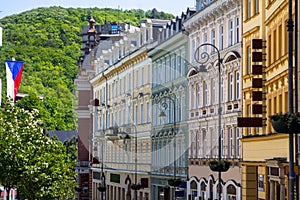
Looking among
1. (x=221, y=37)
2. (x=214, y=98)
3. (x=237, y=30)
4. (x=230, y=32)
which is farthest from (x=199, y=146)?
(x=237, y=30)

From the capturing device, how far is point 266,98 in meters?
37.9

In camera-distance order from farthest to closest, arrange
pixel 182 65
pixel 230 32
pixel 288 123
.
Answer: pixel 182 65 → pixel 230 32 → pixel 288 123

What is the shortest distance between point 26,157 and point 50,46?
72.9 meters

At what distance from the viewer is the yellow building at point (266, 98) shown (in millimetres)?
32719

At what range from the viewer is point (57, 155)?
62.3 meters

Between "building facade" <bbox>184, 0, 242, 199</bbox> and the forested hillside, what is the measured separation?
65.0 m

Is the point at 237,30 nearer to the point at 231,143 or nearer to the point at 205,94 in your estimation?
the point at 231,143

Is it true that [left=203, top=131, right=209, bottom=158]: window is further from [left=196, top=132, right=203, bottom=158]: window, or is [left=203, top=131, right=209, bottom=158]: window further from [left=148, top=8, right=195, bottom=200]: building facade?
[left=148, top=8, right=195, bottom=200]: building facade

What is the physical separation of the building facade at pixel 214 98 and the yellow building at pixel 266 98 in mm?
1484

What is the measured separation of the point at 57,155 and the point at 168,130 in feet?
25.8

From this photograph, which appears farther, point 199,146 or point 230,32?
point 199,146

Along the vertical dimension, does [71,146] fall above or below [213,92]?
below

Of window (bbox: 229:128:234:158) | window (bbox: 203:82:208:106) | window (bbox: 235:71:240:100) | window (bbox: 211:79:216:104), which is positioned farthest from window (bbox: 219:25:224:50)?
window (bbox: 229:128:234:158)

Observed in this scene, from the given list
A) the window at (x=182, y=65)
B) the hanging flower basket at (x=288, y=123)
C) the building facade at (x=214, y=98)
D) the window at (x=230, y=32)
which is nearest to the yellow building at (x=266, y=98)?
the building facade at (x=214, y=98)
